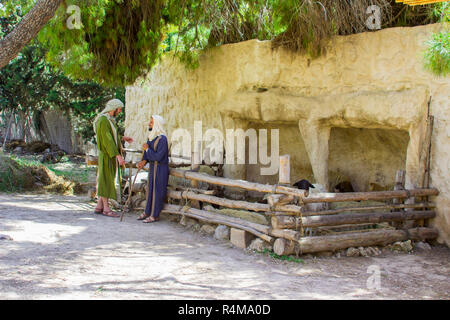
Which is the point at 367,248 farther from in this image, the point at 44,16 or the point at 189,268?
the point at 44,16

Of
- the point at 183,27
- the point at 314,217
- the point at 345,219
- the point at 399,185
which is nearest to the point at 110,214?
the point at 314,217

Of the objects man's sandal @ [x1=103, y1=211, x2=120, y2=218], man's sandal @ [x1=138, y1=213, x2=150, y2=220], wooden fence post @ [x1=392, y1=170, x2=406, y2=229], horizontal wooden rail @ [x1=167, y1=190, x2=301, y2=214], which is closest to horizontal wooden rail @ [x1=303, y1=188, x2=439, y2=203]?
wooden fence post @ [x1=392, y1=170, x2=406, y2=229]

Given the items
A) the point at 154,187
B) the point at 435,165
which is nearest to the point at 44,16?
the point at 154,187

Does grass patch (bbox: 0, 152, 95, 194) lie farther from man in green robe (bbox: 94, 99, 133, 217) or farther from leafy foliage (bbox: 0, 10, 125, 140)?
leafy foliage (bbox: 0, 10, 125, 140)

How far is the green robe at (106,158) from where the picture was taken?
677cm

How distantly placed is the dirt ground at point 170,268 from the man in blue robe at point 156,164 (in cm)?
45

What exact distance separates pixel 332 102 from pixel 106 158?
3431 mm

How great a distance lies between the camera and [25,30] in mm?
5312

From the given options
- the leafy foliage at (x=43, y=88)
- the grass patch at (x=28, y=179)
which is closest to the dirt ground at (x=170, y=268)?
the grass patch at (x=28, y=179)

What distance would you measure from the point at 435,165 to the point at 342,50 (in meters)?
2.11

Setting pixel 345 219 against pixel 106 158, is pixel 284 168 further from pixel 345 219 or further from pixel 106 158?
pixel 106 158

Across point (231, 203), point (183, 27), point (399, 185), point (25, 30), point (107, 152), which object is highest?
point (183, 27)

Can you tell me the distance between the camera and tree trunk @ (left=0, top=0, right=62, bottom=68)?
525cm

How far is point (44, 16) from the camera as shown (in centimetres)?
539
